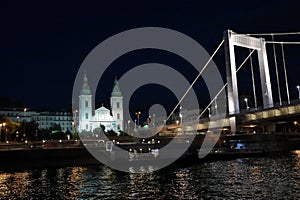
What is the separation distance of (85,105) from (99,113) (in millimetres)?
8168

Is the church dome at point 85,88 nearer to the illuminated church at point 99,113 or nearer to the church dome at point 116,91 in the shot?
the illuminated church at point 99,113

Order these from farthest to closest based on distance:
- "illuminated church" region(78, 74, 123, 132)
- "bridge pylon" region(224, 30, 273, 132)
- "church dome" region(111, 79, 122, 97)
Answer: "church dome" region(111, 79, 122, 97) < "illuminated church" region(78, 74, 123, 132) < "bridge pylon" region(224, 30, 273, 132)

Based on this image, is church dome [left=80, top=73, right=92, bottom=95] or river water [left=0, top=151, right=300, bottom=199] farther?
church dome [left=80, top=73, right=92, bottom=95]

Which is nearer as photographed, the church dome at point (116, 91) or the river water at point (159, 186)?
the river water at point (159, 186)

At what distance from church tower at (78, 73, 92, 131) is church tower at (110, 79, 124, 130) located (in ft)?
29.5

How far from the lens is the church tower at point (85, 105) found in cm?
14688

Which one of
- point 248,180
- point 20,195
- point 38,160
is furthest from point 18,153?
point 248,180

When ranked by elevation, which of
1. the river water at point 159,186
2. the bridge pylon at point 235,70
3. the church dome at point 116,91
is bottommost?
the river water at point 159,186

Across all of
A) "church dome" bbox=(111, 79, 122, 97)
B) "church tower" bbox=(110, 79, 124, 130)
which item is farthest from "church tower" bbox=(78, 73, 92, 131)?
"church dome" bbox=(111, 79, 122, 97)

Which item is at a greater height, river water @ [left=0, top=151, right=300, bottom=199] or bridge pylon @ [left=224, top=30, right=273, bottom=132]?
bridge pylon @ [left=224, top=30, right=273, bottom=132]

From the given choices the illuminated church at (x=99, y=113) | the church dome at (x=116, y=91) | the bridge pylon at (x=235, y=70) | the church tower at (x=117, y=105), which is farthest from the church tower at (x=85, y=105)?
the bridge pylon at (x=235, y=70)

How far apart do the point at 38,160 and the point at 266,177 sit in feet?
85.9

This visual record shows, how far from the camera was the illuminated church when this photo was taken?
470 feet

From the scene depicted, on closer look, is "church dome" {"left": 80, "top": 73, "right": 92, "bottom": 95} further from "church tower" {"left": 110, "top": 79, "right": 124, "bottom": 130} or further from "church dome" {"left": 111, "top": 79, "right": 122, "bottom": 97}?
"church tower" {"left": 110, "top": 79, "right": 124, "bottom": 130}
